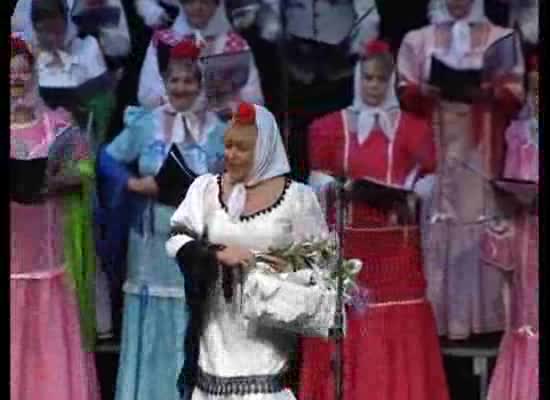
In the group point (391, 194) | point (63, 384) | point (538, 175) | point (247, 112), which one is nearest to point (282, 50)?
point (247, 112)

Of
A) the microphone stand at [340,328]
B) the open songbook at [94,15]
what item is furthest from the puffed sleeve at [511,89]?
the open songbook at [94,15]

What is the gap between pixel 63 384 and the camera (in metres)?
3.45

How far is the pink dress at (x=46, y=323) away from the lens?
11.3 ft

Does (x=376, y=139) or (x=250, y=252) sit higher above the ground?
(x=376, y=139)

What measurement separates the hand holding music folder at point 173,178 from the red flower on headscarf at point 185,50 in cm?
19

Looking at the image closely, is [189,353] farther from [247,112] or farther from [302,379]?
[247,112]

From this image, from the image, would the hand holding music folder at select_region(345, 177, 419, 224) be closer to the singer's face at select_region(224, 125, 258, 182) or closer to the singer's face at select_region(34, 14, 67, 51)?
the singer's face at select_region(224, 125, 258, 182)

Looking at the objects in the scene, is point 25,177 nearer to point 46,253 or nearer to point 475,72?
point 46,253

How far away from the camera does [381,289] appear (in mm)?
3375

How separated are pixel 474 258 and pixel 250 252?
0.49 m

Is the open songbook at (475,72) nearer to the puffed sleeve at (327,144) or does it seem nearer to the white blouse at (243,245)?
the puffed sleeve at (327,144)

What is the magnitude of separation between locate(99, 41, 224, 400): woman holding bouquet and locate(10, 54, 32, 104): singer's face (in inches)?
8.8

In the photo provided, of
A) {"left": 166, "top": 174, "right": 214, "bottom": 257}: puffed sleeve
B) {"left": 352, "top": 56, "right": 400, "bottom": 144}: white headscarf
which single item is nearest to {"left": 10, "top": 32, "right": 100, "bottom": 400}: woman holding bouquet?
{"left": 166, "top": 174, "right": 214, "bottom": 257}: puffed sleeve

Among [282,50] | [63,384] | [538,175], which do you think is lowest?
[63,384]
